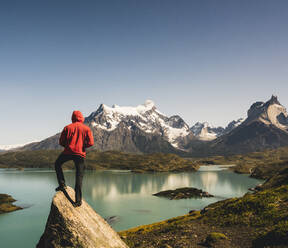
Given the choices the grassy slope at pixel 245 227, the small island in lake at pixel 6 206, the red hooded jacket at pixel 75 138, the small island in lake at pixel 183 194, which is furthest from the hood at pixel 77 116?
the small island in lake at pixel 183 194

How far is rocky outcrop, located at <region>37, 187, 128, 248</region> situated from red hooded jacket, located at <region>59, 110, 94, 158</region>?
10.4ft

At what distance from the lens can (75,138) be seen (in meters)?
13.3

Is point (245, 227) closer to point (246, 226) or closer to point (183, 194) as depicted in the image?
point (246, 226)

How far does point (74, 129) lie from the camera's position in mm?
Answer: 13516

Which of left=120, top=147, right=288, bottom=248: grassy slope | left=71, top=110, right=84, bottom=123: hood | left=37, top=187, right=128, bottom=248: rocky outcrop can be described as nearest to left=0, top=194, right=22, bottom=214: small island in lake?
left=120, top=147, right=288, bottom=248: grassy slope

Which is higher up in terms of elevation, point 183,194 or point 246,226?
point 246,226

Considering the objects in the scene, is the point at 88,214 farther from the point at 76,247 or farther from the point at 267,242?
the point at 267,242

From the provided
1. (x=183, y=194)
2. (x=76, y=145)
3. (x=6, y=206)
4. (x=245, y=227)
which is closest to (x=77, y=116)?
(x=76, y=145)

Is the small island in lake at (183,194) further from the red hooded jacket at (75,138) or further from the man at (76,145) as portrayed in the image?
the red hooded jacket at (75,138)

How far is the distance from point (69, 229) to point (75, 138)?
16.8 ft

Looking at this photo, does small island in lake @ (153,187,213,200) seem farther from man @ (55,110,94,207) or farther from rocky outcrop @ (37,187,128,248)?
man @ (55,110,94,207)

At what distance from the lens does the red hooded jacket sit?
13.2 metres

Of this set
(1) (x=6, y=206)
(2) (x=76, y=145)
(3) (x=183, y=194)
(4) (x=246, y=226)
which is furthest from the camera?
(3) (x=183, y=194)

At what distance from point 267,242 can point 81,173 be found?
2353 centimetres
